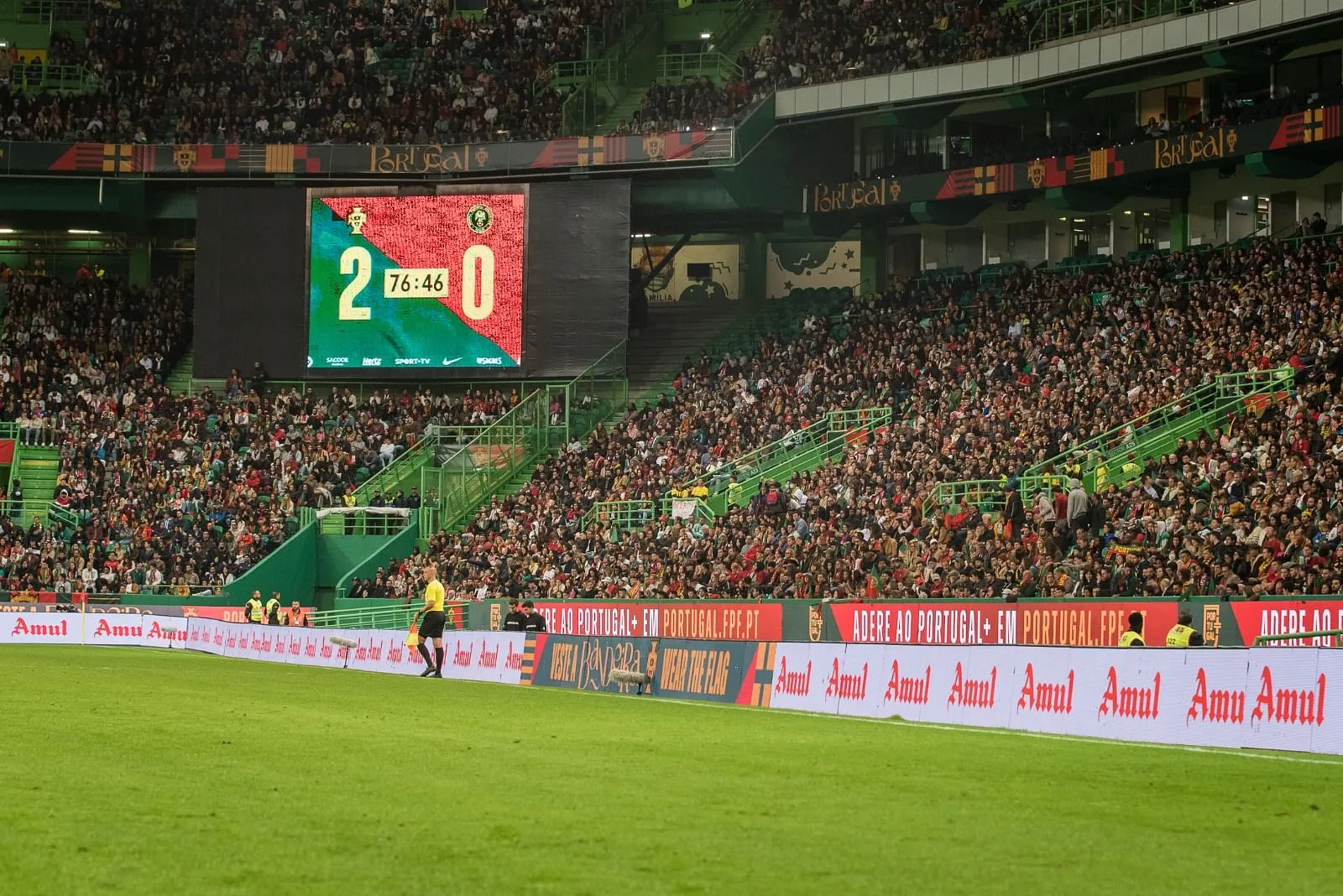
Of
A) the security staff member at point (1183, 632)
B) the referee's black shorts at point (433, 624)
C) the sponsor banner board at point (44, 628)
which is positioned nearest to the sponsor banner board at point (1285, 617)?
the security staff member at point (1183, 632)

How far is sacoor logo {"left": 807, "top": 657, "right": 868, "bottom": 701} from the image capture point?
20.1m

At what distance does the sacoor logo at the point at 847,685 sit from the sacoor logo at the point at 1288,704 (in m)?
5.75

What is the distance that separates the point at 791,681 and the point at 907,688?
2.23m

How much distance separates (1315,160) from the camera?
41.5 metres

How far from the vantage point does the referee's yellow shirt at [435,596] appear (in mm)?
27391

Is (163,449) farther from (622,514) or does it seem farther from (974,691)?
(974,691)

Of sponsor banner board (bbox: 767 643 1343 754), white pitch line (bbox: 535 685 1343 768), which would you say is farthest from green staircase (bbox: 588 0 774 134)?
sponsor banner board (bbox: 767 643 1343 754)

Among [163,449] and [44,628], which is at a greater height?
[163,449]

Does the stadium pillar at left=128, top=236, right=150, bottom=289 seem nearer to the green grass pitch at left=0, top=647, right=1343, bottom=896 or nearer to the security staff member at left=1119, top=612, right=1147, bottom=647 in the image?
the green grass pitch at left=0, top=647, right=1343, bottom=896

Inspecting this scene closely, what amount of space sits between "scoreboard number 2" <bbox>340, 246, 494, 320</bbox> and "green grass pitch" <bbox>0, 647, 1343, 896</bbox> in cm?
3303

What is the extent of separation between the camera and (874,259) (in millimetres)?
53531

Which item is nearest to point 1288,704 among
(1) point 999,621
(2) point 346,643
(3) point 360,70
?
(1) point 999,621

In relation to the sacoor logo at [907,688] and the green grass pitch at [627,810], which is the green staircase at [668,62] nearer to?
the sacoor logo at [907,688]

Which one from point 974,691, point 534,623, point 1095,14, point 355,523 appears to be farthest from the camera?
point 355,523
